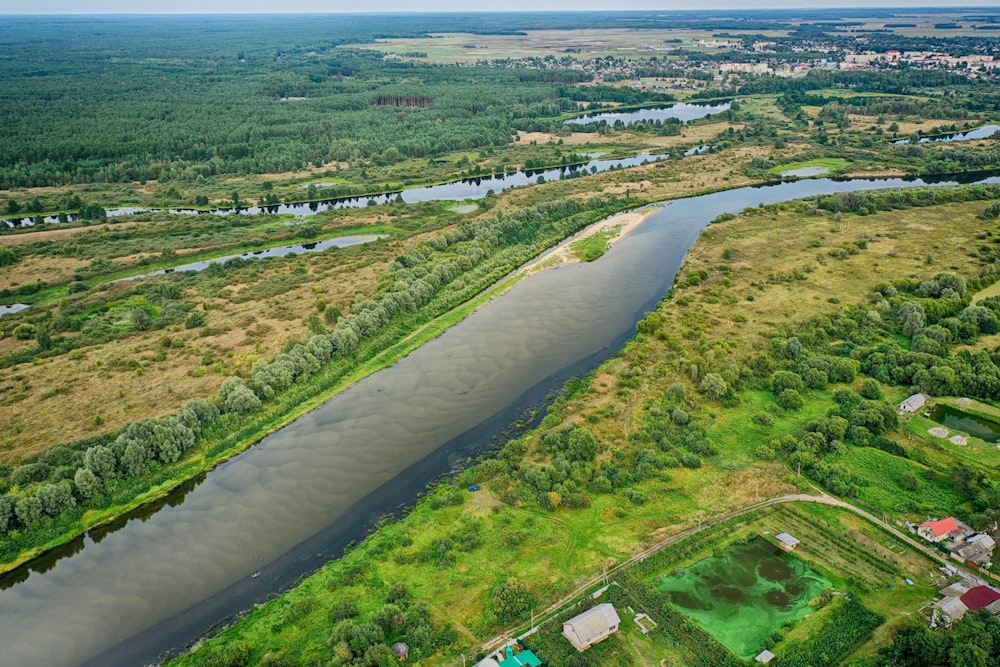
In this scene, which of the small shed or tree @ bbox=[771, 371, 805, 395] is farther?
tree @ bbox=[771, 371, 805, 395]

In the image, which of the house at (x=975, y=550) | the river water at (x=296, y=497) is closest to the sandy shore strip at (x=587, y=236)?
the river water at (x=296, y=497)

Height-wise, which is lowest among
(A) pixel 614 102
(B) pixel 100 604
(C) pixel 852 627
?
(B) pixel 100 604

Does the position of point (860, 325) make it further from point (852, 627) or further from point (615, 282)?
point (852, 627)

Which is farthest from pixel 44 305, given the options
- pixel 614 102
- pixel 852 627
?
pixel 614 102

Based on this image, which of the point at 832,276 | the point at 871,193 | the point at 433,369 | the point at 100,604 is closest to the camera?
the point at 100,604

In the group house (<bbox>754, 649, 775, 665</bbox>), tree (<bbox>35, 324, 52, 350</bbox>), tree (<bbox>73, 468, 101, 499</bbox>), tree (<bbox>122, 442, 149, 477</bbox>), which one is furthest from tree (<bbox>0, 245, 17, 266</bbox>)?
house (<bbox>754, 649, 775, 665</bbox>)

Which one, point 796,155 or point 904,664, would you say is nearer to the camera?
point 904,664

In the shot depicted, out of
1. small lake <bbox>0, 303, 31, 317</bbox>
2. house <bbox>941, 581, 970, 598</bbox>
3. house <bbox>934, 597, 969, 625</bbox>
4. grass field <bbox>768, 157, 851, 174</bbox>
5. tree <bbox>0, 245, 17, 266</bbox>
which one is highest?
grass field <bbox>768, 157, 851, 174</bbox>

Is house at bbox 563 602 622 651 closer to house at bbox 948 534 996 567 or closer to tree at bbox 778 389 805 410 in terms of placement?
house at bbox 948 534 996 567
